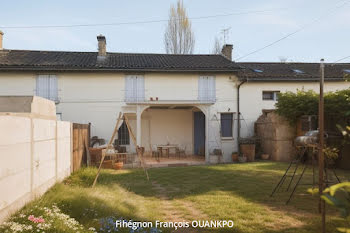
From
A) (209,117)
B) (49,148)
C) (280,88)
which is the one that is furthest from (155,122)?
(49,148)

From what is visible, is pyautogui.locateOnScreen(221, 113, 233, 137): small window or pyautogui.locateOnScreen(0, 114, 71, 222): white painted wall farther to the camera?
pyautogui.locateOnScreen(221, 113, 233, 137): small window

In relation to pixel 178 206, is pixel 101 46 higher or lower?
higher

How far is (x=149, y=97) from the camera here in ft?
45.7

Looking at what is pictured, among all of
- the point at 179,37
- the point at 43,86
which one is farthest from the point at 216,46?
the point at 43,86

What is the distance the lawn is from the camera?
13.0 ft

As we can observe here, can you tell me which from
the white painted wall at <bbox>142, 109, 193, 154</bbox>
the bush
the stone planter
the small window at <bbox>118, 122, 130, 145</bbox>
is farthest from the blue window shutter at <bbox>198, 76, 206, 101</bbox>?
the small window at <bbox>118, 122, 130, 145</bbox>

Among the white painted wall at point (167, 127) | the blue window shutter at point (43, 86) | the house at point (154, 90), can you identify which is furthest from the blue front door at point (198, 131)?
the blue window shutter at point (43, 86)

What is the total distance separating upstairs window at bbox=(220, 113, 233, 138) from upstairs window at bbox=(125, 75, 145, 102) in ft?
13.9

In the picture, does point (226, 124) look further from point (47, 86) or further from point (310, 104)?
point (47, 86)

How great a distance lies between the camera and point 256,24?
10.3 metres

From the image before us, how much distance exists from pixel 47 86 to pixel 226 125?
899 cm

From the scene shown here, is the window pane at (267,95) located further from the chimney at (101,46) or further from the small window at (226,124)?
the chimney at (101,46)

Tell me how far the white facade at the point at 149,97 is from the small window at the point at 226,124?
0.56ft

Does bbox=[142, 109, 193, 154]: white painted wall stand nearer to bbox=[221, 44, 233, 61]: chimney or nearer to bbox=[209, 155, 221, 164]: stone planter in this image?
bbox=[209, 155, 221, 164]: stone planter
